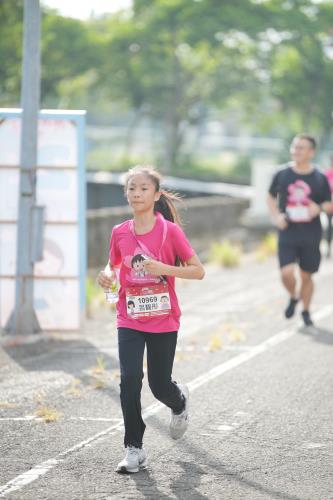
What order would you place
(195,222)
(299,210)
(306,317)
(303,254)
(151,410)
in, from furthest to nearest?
1. (195,222)
2. (306,317)
3. (303,254)
4. (299,210)
5. (151,410)

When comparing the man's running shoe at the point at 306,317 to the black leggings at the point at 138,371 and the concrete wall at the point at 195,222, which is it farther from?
the black leggings at the point at 138,371

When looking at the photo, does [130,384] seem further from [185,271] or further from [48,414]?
[48,414]

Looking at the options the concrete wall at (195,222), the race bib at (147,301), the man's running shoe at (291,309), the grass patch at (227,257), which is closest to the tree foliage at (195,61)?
the concrete wall at (195,222)

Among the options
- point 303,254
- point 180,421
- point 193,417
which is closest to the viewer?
point 180,421

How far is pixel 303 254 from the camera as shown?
12328 mm

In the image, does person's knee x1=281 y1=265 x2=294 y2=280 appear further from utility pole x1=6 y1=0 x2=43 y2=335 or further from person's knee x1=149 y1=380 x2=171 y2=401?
person's knee x1=149 y1=380 x2=171 y2=401

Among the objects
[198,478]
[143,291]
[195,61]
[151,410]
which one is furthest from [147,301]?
[195,61]

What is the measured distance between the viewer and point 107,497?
19.8 feet

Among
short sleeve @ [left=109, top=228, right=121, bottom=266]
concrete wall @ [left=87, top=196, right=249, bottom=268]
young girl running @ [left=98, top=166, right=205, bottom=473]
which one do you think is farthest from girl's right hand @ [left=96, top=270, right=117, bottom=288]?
concrete wall @ [left=87, top=196, right=249, bottom=268]

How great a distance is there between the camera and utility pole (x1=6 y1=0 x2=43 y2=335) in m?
11.2

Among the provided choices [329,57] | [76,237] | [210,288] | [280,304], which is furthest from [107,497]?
[329,57]

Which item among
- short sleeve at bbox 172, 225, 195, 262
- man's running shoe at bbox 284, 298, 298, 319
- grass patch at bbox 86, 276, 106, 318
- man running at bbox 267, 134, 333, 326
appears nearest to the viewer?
short sleeve at bbox 172, 225, 195, 262

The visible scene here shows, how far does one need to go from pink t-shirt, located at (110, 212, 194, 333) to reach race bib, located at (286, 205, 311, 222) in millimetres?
5562

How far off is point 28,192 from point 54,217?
0.60 m
